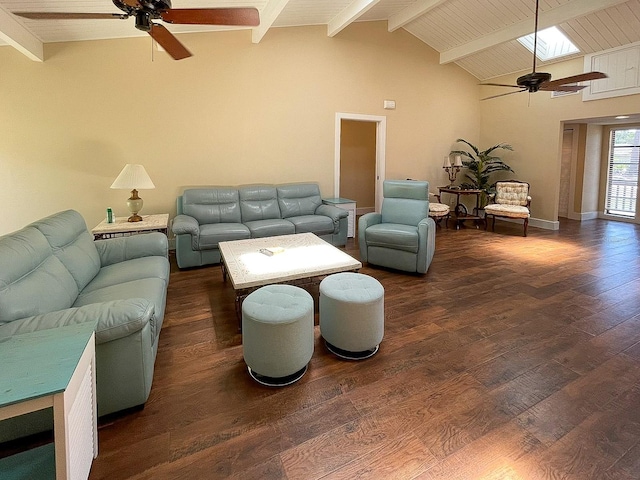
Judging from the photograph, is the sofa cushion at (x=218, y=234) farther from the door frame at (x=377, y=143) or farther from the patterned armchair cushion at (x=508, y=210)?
the patterned armchair cushion at (x=508, y=210)

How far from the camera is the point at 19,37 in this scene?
3.58 meters

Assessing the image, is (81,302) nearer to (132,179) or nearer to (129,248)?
(129,248)

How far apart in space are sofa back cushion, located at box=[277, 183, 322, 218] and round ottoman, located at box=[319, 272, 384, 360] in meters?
2.98

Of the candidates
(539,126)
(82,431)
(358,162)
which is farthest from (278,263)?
(539,126)

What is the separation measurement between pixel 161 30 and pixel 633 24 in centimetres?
632

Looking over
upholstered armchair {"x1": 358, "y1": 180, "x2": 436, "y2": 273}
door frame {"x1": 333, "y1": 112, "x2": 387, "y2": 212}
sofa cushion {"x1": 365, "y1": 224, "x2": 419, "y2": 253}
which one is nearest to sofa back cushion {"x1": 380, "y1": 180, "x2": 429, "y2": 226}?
upholstered armchair {"x1": 358, "y1": 180, "x2": 436, "y2": 273}

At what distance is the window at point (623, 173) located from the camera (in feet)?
22.8

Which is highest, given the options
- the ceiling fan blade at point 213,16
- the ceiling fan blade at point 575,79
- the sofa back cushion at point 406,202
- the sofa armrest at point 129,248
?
the ceiling fan blade at point 575,79

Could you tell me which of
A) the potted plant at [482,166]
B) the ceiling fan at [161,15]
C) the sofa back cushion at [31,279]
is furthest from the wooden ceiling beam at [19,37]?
the potted plant at [482,166]

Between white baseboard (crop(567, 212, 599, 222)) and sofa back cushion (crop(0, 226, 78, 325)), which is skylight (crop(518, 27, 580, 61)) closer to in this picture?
white baseboard (crop(567, 212, 599, 222))

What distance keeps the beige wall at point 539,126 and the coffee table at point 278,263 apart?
17.4 feet

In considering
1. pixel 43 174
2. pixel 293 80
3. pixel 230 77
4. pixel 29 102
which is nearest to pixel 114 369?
pixel 43 174

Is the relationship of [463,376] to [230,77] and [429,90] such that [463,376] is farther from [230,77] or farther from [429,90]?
[429,90]

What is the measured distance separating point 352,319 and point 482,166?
613 centimetres
